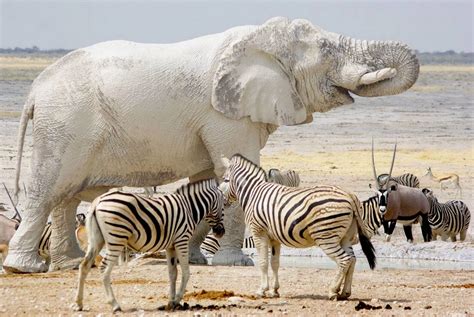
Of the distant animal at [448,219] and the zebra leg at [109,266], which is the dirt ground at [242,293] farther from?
the distant animal at [448,219]

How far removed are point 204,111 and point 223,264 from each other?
1.51m

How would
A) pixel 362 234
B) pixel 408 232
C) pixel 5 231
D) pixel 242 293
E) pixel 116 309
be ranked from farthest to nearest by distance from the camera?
1. pixel 408 232
2. pixel 5 231
3. pixel 242 293
4. pixel 362 234
5. pixel 116 309

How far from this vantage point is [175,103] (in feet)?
47.4

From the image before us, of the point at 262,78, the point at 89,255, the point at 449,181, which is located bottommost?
the point at 89,255

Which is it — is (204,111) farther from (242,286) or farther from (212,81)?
(242,286)

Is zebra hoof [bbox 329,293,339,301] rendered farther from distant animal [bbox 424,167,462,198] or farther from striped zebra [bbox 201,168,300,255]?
distant animal [bbox 424,167,462,198]

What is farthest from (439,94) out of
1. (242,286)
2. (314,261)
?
(242,286)

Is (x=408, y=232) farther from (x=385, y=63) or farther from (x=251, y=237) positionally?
(x=385, y=63)

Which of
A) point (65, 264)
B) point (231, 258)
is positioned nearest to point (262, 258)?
point (231, 258)

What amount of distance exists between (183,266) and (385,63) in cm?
464

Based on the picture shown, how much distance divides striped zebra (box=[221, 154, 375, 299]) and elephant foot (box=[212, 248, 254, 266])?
8.78ft

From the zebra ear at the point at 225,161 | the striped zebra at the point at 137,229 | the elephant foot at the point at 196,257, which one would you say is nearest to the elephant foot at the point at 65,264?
the elephant foot at the point at 196,257

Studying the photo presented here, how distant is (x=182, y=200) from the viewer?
11.4 m

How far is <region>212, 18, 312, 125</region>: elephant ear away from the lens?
14500 millimetres
